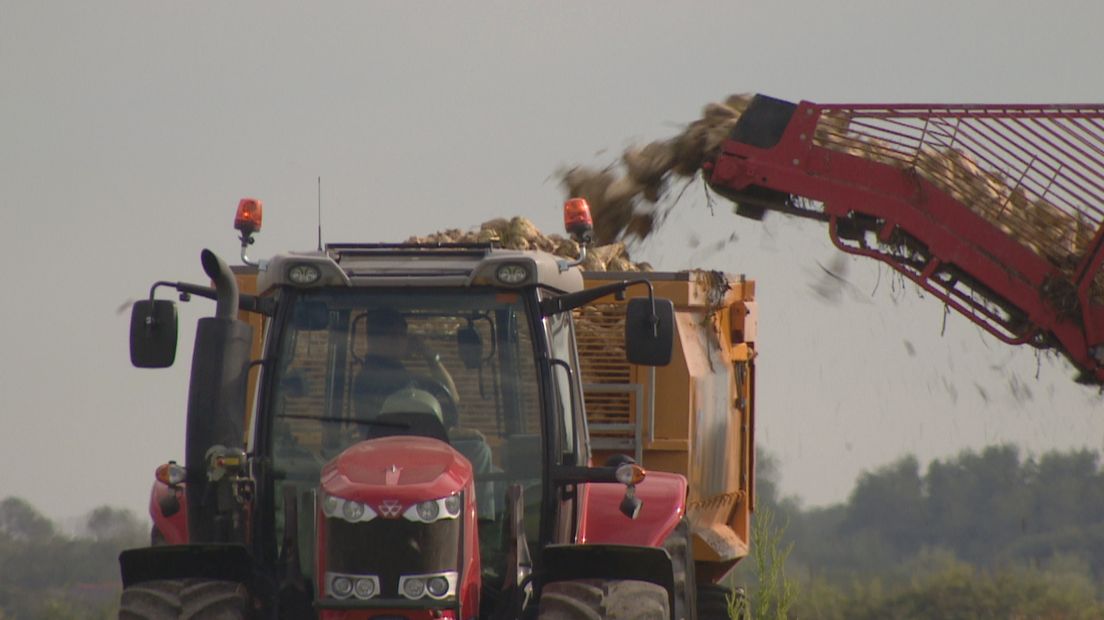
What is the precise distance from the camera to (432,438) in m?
6.66

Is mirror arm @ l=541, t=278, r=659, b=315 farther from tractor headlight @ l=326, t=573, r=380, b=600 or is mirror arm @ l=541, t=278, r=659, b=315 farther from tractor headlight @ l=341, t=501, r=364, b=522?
tractor headlight @ l=326, t=573, r=380, b=600

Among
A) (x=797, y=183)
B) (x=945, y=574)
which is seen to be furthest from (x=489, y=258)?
(x=945, y=574)

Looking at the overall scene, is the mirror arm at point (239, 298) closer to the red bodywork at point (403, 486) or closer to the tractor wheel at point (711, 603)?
the red bodywork at point (403, 486)

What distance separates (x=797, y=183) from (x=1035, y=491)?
1516 centimetres

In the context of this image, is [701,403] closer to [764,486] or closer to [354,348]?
[354,348]

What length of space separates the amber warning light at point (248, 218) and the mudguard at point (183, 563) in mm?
1696

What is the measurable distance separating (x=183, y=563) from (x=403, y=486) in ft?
3.06

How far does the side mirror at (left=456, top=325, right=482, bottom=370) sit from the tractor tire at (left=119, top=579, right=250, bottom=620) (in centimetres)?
116

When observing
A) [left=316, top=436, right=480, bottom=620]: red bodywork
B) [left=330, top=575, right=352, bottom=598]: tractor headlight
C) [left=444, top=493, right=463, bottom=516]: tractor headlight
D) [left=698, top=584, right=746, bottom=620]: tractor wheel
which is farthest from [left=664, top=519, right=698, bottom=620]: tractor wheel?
[left=330, top=575, right=352, bottom=598]: tractor headlight

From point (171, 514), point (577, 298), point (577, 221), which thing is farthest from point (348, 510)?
point (577, 221)

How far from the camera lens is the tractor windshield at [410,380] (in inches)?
266

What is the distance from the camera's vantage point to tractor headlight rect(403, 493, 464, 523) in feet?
20.2

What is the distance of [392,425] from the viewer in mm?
6742

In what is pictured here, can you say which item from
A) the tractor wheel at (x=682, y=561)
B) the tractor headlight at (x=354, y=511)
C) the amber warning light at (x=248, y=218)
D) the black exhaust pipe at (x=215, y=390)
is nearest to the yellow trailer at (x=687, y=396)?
the tractor wheel at (x=682, y=561)
